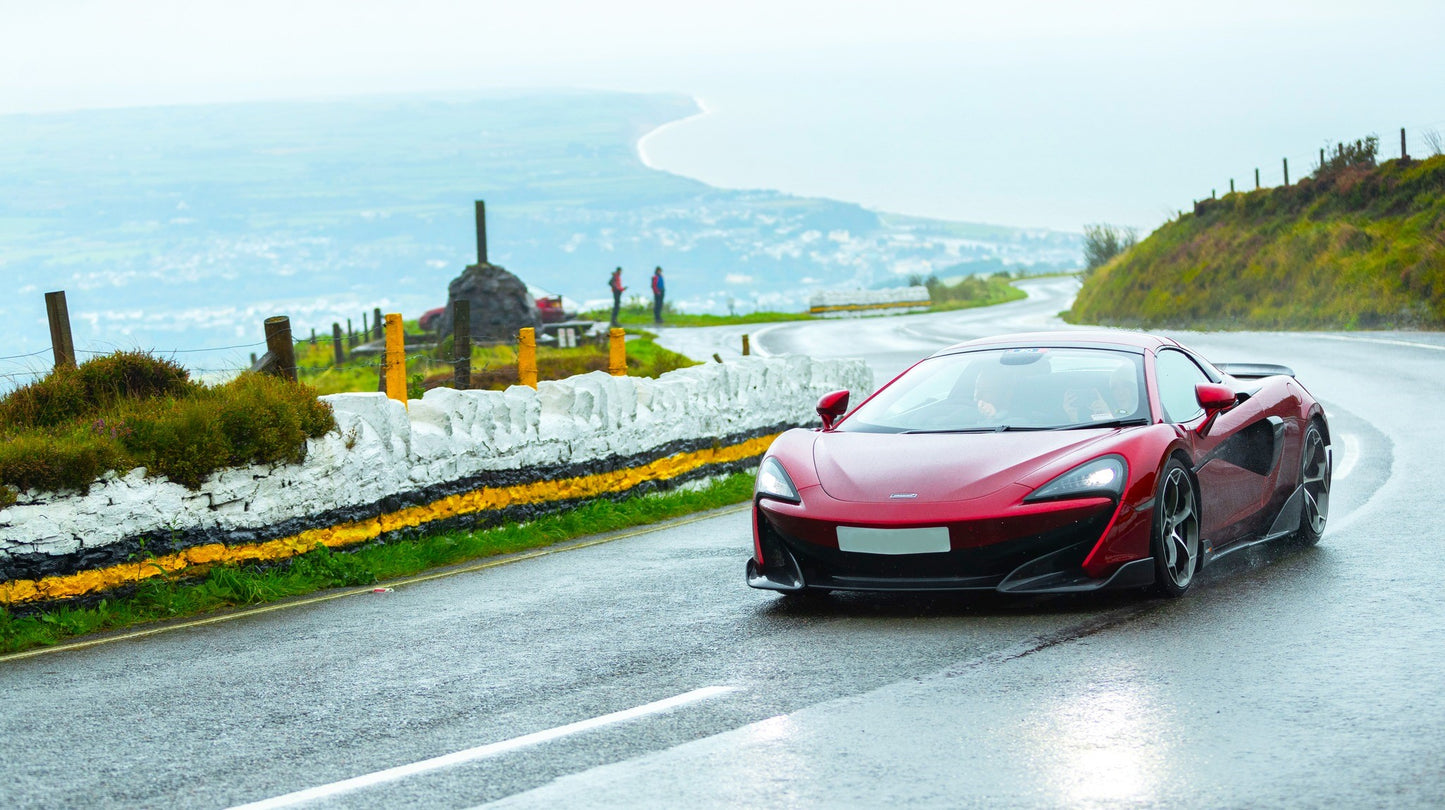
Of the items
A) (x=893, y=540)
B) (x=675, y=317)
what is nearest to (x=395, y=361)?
(x=893, y=540)

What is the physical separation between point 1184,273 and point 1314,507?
38.4m

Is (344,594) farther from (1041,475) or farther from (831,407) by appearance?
(1041,475)

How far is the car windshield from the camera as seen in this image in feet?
23.7

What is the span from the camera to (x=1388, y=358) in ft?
75.7

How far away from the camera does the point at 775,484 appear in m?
7.05

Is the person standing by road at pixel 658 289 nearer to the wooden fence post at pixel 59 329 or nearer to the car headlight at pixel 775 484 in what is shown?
the wooden fence post at pixel 59 329

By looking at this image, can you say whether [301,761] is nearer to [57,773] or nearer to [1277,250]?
[57,773]

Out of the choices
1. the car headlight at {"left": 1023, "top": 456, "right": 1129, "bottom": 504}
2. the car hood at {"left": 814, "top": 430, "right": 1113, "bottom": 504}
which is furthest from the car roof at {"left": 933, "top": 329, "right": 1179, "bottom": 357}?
the car headlight at {"left": 1023, "top": 456, "right": 1129, "bottom": 504}

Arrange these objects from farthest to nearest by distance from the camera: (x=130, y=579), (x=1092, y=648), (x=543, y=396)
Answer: (x=543, y=396) → (x=130, y=579) → (x=1092, y=648)

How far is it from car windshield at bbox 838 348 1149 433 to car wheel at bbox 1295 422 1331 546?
1.55m

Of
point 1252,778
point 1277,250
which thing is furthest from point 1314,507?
point 1277,250

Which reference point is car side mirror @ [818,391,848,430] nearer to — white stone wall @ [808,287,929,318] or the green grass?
the green grass

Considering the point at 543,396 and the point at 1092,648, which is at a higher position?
the point at 543,396

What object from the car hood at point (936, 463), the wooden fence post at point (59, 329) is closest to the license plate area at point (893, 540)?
the car hood at point (936, 463)
